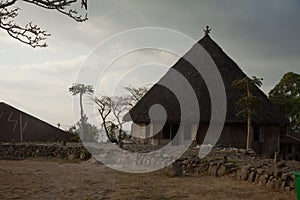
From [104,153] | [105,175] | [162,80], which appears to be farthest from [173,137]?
[105,175]

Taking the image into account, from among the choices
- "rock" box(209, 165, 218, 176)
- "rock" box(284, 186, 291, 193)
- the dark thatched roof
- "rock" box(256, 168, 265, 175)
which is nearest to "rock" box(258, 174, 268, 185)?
"rock" box(256, 168, 265, 175)

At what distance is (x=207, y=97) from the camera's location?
74.3 ft

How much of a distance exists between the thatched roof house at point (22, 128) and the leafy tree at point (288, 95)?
52.0ft

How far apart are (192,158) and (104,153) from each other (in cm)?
545

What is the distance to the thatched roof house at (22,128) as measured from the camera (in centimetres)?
2934

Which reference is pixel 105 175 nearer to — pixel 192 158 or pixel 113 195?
pixel 192 158

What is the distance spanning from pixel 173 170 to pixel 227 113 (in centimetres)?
990

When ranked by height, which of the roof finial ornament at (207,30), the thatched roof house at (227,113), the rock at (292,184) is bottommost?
the rock at (292,184)

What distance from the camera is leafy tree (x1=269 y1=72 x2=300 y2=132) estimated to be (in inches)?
1243

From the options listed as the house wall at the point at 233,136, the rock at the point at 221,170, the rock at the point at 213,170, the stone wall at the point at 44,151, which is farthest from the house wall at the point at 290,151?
the rock at the point at 221,170

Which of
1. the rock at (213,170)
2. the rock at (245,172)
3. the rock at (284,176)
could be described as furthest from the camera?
the rock at (213,170)

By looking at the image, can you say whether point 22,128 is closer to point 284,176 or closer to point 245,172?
point 245,172

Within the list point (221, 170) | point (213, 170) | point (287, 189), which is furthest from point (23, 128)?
point (287, 189)

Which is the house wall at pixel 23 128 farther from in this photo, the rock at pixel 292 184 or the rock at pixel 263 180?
the rock at pixel 292 184
